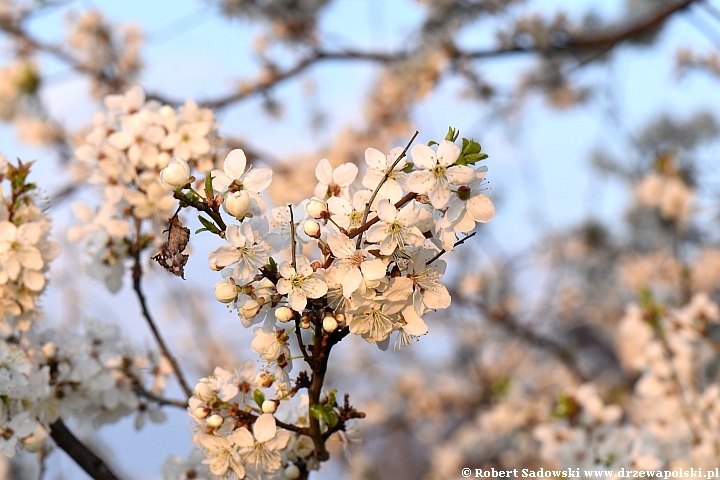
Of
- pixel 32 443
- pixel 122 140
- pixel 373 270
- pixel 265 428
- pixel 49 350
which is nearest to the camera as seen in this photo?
pixel 373 270

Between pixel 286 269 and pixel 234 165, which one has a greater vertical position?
pixel 234 165

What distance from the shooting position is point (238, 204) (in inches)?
26.3

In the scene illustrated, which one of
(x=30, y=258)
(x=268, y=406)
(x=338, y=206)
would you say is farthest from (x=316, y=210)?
(x=30, y=258)

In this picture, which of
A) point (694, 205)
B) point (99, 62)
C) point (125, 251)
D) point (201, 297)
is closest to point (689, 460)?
point (125, 251)

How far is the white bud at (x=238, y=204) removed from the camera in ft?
2.19

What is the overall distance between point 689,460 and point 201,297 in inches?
151

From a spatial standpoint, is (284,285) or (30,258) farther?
(30,258)

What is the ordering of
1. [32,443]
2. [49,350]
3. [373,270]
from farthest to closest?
[49,350], [32,443], [373,270]

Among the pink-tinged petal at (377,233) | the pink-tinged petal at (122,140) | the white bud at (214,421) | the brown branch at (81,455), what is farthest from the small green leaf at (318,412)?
the pink-tinged petal at (122,140)

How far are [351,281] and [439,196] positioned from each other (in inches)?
5.2

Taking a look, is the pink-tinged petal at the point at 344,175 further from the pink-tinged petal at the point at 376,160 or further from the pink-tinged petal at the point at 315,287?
the pink-tinged petal at the point at 315,287

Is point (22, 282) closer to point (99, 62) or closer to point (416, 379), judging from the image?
point (99, 62)

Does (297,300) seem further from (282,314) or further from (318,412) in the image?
(318,412)

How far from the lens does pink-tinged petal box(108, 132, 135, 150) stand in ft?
3.66
